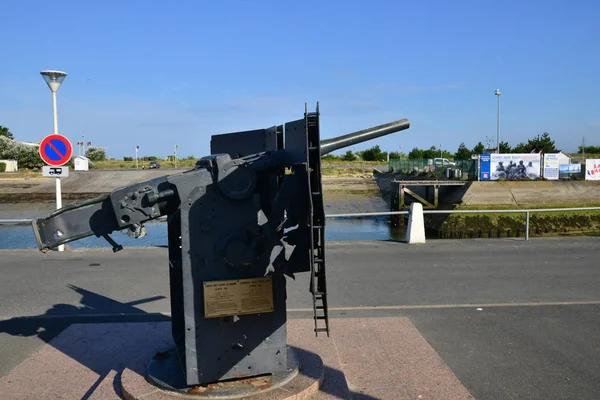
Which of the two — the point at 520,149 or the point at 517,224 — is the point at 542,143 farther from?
the point at 517,224

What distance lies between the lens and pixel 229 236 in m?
4.11

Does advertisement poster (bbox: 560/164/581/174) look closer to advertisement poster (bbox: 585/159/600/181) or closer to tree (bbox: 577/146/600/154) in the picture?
advertisement poster (bbox: 585/159/600/181)

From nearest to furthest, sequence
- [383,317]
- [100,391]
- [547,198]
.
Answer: [100,391] → [383,317] → [547,198]

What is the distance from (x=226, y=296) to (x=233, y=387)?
714mm

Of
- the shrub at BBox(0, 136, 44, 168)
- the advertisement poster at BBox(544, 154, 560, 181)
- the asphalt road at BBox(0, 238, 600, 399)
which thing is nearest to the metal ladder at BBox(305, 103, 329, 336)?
the asphalt road at BBox(0, 238, 600, 399)

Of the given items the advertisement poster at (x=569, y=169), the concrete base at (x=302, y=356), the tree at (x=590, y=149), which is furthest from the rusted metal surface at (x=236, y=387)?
the tree at (x=590, y=149)

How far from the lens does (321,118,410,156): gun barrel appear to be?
4270 millimetres

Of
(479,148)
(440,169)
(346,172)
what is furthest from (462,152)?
(440,169)

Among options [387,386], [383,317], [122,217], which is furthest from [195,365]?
[383,317]

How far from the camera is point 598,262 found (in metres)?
10.5

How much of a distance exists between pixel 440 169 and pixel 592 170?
11.6m

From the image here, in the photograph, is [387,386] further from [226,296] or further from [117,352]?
[117,352]

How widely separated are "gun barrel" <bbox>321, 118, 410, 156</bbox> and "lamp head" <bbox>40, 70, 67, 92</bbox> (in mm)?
10698

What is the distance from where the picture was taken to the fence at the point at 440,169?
43916 millimetres
